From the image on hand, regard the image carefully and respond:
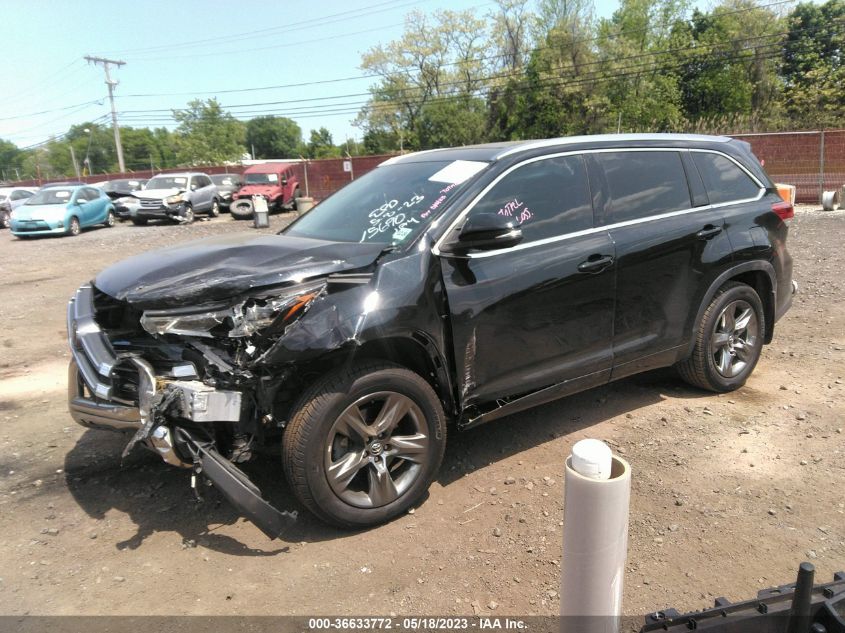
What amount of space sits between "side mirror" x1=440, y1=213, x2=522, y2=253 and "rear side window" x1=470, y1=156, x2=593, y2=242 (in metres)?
0.27

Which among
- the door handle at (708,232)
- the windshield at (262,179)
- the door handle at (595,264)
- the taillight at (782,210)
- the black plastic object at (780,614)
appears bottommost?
the black plastic object at (780,614)

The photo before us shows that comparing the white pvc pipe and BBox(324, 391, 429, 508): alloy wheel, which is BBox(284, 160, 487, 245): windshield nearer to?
BBox(324, 391, 429, 508): alloy wheel

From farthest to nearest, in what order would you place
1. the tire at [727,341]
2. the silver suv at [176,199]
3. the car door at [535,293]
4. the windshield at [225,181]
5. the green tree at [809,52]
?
the green tree at [809,52], the windshield at [225,181], the silver suv at [176,199], the tire at [727,341], the car door at [535,293]

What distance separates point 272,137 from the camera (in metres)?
124

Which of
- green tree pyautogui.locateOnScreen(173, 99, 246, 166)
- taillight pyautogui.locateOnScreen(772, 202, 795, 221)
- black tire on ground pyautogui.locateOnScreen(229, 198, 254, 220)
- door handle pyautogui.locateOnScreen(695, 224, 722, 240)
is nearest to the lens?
door handle pyautogui.locateOnScreen(695, 224, 722, 240)

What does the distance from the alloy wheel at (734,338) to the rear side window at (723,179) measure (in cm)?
80

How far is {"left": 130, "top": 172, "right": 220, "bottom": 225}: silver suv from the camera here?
68.2 feet

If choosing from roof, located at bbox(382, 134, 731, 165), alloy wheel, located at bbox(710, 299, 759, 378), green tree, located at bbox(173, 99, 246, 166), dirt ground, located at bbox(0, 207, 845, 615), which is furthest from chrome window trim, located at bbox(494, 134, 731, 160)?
green tree, located at bbox(173, 99, 246, 166)

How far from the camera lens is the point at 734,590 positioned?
263cm

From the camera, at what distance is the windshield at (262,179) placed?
2436 cm

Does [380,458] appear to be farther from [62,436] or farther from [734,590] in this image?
[62,436]

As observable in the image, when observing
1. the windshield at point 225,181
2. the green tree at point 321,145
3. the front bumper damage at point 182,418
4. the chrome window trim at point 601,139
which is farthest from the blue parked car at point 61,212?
the green tree at point 321,145

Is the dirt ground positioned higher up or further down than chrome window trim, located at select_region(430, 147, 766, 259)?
further down

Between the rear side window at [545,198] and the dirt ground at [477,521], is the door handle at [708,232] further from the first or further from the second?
the dirt ground at [477,521]
